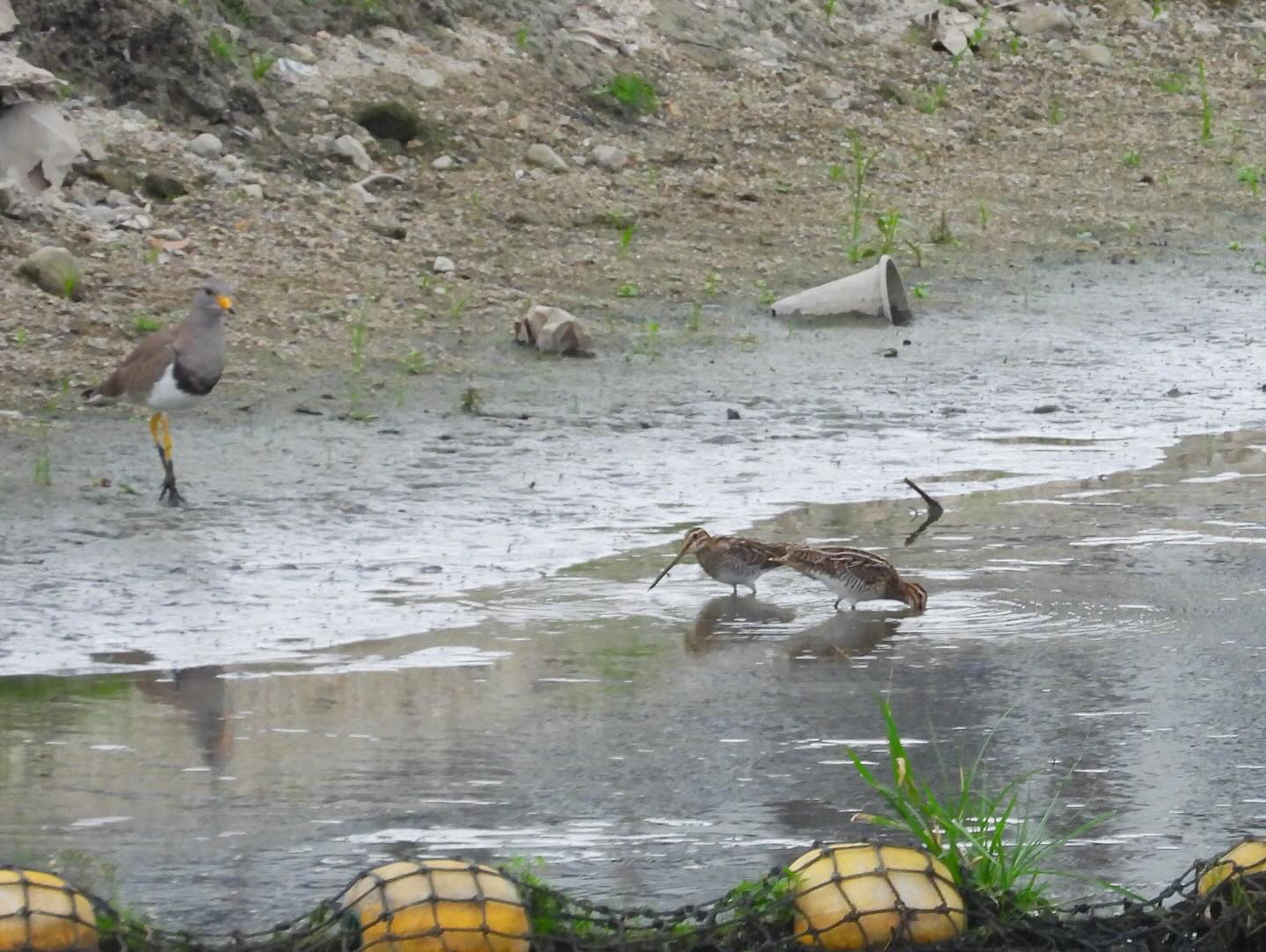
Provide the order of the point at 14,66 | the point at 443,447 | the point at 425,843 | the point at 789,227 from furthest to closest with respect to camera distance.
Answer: the point at 789,227 → the point at 14,66 → the point at 443,447 → the point at 425,843

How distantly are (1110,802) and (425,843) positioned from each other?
1674 millimetres

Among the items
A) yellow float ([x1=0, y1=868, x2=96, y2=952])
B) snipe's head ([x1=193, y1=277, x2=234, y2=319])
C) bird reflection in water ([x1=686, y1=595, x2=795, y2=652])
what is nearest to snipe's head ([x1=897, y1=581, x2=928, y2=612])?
bird reflection in water ([x1=686, y1=595, x2=795, y2=652])

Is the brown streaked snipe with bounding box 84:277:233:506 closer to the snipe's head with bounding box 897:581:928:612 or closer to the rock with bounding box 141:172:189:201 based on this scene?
the snipe's head with bounding box 897:581:928:612

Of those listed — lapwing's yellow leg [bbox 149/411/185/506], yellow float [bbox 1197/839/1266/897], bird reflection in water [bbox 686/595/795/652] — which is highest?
lapwing's yellow leg [bbox 149/411/185/506]

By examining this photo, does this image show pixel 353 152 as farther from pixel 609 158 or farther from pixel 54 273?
pixel 54 273

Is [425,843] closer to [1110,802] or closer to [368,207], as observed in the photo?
[1110,802]

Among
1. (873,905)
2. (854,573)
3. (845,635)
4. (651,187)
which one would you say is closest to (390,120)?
(651,187)

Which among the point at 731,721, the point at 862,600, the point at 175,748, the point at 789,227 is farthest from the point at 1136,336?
the point at 175,748

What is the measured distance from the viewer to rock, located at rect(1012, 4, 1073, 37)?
19406 millimetres

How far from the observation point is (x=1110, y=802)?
5527mm

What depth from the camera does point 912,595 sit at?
7621 millimetres

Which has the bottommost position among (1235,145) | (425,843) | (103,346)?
(425,843)

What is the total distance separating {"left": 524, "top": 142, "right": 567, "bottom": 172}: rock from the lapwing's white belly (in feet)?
19.1

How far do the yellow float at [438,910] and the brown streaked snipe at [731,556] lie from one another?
131 inches
